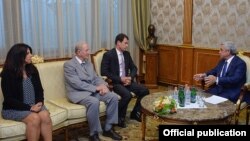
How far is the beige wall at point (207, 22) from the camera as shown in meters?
4.67

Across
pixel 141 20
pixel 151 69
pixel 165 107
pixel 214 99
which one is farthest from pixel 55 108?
pixel 141 20

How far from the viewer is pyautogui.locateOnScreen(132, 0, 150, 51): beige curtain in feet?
18.2

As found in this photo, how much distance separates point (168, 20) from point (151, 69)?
918 millimetres

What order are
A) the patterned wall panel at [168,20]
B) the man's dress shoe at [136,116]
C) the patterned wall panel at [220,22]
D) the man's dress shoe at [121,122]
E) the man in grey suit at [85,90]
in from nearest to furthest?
1. the man in grey suit at [85,90]
2. the man's dress shoe at [121,122]
3. the man's dress shoe at [136,116]
4. the patterned wall panel at [220,22]
5. the patterned wall panel at [168,20]

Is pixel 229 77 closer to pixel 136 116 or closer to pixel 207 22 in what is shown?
pixel 136 116

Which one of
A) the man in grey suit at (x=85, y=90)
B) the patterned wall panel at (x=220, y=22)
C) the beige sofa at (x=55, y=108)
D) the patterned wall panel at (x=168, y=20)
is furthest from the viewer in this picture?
the patterned wall panel at (x=168, y=20)

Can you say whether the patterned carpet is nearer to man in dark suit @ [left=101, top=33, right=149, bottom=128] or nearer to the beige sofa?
man in dark suit @ [left=101, top=33, right=149, bottom=128]

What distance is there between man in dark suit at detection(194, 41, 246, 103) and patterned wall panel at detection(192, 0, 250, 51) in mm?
1249

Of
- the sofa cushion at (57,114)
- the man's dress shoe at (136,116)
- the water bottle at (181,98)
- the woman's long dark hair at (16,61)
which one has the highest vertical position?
the woman's long dark hair at (16,61)

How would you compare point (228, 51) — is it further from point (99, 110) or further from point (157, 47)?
point (157, 47)

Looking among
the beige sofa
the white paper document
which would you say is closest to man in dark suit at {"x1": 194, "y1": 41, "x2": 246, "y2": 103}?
the white paper document

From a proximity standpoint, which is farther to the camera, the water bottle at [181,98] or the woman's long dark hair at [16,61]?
the water bottle at [181,98]

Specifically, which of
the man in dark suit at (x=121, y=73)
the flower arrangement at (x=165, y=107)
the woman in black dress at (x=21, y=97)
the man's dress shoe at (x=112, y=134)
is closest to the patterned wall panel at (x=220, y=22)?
the man in dark suit at (x=121, y=73)

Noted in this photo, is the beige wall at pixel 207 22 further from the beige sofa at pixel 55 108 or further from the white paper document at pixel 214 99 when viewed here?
the beige sofa at pixel 55 108
